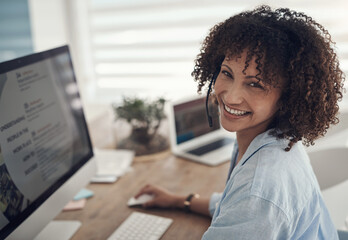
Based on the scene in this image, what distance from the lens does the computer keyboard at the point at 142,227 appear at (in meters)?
1.12

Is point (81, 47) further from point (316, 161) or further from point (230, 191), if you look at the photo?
point (230, 191)

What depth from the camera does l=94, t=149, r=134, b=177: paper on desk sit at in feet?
5.13

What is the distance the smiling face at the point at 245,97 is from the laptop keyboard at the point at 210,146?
763 mm

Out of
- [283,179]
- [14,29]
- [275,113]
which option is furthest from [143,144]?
[14,29]

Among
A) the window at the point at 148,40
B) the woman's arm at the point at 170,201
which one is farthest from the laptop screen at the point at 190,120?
the window at the point at 148,40

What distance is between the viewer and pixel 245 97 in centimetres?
92

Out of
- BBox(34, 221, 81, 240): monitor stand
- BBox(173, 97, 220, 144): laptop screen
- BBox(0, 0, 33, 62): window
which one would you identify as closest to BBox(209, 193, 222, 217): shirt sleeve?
BBox(34, 221, 81, 240): monitor stand

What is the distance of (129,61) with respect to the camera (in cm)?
288

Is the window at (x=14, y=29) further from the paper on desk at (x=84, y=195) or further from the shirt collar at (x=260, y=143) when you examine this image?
the shirt collar at (x=260, y=143)

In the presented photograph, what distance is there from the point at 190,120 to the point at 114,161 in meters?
0.41

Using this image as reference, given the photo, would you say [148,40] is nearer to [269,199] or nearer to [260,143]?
[260,143]

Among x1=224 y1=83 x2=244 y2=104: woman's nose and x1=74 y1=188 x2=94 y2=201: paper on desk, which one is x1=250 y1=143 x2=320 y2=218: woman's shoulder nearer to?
x1=224 y1=83 x2=244 y2=104: woman's nose

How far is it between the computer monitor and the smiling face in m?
0.51

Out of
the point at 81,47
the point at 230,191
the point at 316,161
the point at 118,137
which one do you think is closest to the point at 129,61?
the point at 81,47
